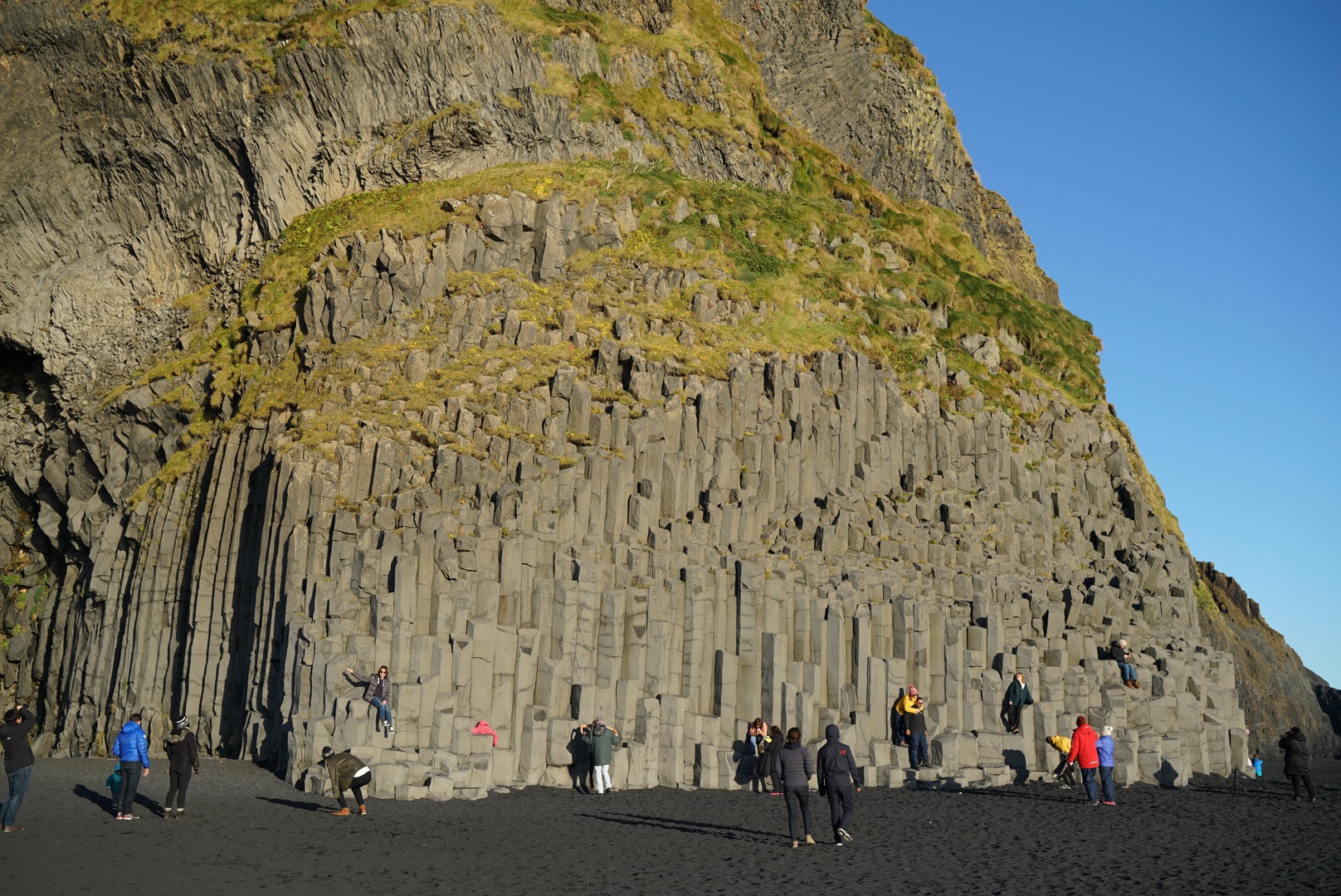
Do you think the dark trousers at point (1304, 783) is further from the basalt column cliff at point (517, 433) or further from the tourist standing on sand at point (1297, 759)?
the basalt column cliff at point (517, 433)

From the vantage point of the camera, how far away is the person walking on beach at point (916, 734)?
28547mm

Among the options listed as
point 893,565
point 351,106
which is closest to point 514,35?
point 351,106

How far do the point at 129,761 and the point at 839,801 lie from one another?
1114 cm

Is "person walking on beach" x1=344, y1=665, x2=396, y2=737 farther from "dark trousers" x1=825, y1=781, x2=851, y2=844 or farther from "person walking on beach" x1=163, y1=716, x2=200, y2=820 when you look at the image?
"dark trousers" x1=825, y1=781, x2=851, y2=844

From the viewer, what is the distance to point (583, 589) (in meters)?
29.0

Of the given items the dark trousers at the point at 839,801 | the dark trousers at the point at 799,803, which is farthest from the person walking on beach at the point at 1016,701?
the dark trousers at the point at 799,803

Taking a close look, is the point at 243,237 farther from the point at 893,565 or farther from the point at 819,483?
the point at 893,565

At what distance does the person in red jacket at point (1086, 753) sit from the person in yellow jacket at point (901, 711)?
17.8ft

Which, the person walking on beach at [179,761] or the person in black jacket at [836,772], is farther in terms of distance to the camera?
the person walking on beach at [179,761]

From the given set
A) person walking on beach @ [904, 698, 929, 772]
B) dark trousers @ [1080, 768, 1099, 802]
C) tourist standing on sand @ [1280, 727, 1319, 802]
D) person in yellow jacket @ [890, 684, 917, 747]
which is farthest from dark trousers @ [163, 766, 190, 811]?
tourist standing on sand @ [1280, 727, 1319, 802]

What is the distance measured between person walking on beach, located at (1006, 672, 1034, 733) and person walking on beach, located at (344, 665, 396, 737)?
1447 centimetres

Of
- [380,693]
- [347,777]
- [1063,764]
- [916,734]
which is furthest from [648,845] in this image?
[916,734]

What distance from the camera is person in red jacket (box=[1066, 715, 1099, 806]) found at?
23.8 m

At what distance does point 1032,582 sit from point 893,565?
5.14m
